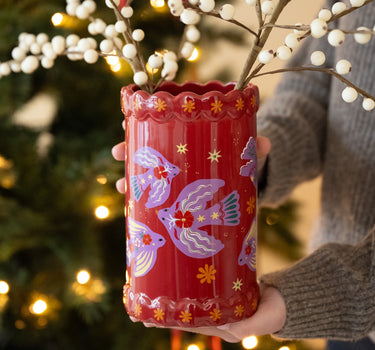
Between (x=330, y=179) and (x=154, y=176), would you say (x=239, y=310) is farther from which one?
(x=330, y=179)

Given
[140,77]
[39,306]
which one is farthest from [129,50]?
[39,306]

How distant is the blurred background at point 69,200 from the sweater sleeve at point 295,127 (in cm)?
27

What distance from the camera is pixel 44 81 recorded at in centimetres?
109

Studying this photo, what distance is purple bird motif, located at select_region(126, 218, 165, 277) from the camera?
53cm

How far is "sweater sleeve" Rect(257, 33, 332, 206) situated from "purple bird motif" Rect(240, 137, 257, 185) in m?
0.21

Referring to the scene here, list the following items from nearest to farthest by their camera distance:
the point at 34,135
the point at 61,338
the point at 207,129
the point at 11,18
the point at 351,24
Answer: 1. the point at 207,129
2. the point at 351,24
3. the point at 11,18
4. the point at 34,135
5. the point at 61,338

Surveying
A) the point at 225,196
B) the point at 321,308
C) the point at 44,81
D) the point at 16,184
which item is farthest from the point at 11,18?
the point at 321,308

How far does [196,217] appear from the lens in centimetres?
52

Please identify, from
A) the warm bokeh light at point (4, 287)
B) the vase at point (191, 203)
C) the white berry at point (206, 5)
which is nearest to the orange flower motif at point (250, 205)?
the vase at point (191, 203)

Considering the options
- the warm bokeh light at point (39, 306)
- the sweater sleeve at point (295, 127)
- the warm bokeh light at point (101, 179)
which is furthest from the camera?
the warm bokeh light at point (39, 306)

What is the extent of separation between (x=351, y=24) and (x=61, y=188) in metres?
→ 0.61

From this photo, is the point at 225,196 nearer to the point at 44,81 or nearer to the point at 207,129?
the point at 207,129

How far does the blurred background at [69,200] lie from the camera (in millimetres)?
978

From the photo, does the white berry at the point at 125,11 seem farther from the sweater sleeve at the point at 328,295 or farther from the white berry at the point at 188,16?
A: the sweater sleeve at the point at 328,295
